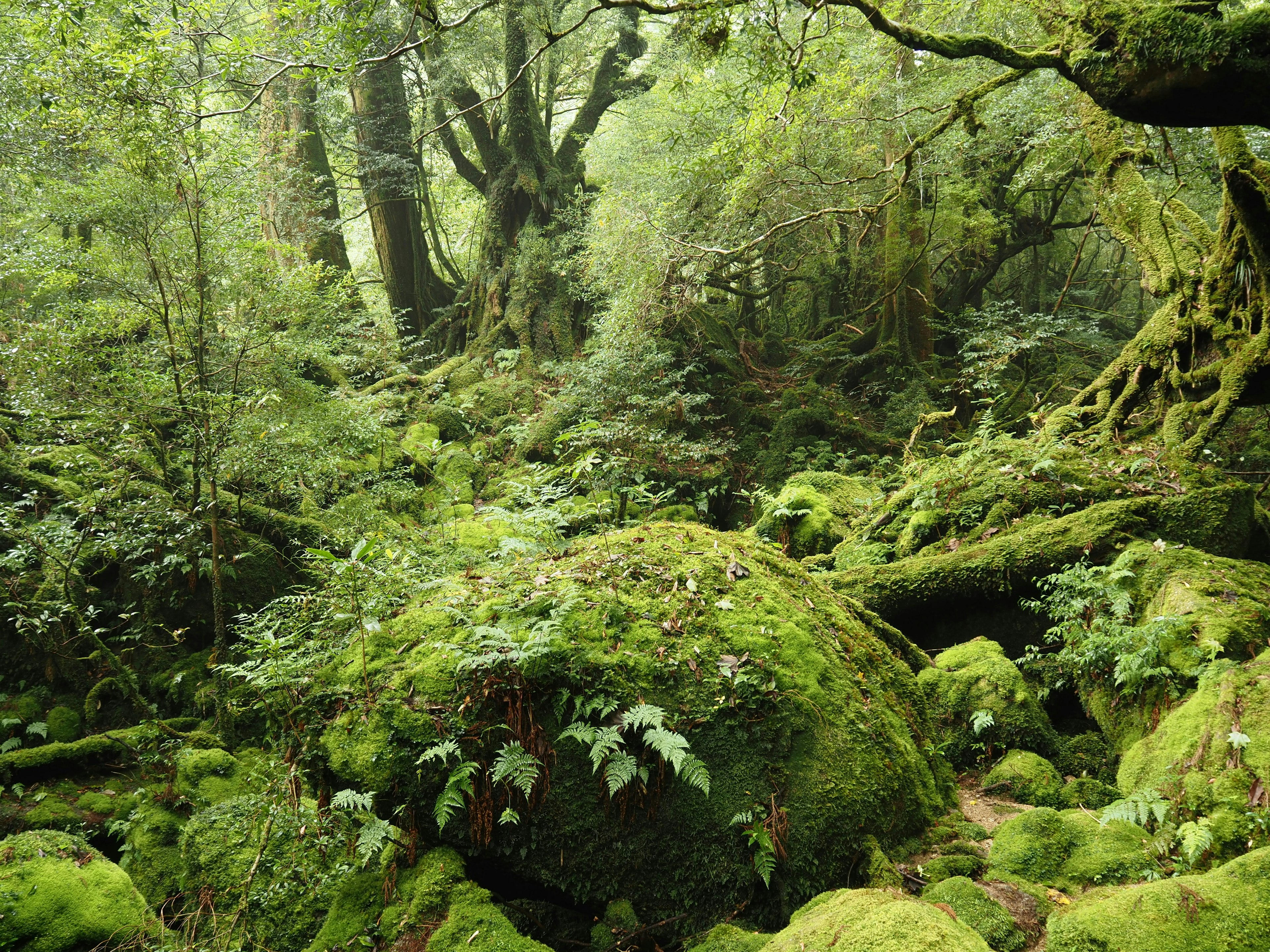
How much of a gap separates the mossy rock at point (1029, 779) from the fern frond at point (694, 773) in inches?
87.9

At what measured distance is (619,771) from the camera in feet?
10.6

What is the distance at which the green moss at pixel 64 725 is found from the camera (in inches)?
270

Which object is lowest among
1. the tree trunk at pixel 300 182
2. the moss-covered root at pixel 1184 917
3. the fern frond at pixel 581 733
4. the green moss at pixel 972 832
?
the green moss at pixel 972 832

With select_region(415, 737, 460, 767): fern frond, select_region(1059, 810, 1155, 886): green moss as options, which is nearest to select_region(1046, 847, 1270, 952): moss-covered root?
select_region(1059, 810, 1155, 886): green moss

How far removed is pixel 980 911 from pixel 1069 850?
2.67 ft

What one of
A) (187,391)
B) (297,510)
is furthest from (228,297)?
(297,510)

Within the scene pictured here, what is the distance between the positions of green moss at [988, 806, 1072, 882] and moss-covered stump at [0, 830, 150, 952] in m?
4.56

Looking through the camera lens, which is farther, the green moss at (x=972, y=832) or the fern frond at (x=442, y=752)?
the green moss at (x=972, y=832)

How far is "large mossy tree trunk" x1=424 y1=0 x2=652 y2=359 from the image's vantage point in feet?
53.1

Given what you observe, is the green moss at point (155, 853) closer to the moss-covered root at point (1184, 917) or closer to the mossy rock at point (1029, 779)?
the moss-covered root at point (1184, 917)

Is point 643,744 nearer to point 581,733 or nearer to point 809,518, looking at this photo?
point 581,733

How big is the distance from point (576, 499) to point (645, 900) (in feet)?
27.4

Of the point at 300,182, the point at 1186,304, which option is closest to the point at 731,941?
the point at 1186,304

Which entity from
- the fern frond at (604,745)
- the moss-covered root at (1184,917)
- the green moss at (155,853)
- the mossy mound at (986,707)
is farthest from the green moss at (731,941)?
the green moss at (155,853)
